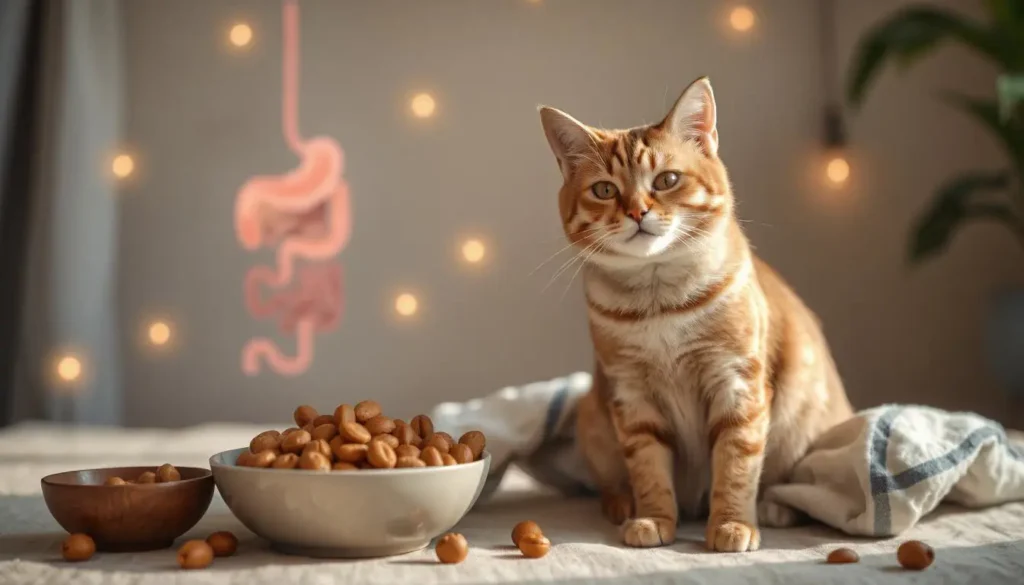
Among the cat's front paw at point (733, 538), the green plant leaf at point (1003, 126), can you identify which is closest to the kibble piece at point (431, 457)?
the cat's front paw at point (733, 538)

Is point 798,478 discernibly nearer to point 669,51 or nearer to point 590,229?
point 590,229

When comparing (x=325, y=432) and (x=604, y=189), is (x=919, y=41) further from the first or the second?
(x=325, y=432)

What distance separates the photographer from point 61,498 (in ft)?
3.16

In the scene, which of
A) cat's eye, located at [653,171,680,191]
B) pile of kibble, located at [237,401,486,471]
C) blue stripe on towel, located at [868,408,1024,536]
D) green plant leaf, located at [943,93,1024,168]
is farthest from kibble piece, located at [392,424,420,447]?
green plant leaf, located at [943,93,1024,168]

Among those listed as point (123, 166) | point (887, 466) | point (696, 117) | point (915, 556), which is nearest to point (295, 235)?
point (123, 166)

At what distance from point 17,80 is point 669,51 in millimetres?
1632

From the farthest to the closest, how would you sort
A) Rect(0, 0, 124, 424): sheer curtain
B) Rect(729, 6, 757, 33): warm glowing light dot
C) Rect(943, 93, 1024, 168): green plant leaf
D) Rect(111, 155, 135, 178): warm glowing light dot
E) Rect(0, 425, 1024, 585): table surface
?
Rect(729, 6, 757, 33): warm glowing light dot < Rect(111, 155, 135, 178): warm glowing light dot < Rect(943, 93, 1024, 168): green plant leaf < Rect(0, 0, 124, 424): sheer curtain < Rect(0, 425, 1024, 585): table surface

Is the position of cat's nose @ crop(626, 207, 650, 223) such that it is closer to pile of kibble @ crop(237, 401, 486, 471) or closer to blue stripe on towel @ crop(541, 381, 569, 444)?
pile of kibble @ crop(237, 401, 486, 471)

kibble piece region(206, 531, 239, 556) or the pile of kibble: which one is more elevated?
the pile of kibble

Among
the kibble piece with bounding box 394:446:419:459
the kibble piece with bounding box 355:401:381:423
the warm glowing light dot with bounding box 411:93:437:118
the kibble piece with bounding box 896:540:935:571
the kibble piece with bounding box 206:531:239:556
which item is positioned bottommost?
the kibble piece with bounding box 896:540:935:571

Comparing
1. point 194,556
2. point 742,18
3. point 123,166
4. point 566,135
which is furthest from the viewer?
point 742,18

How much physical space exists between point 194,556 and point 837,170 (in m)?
2.13

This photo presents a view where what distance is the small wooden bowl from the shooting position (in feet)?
3.12

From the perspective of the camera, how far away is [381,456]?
94 centimetres
